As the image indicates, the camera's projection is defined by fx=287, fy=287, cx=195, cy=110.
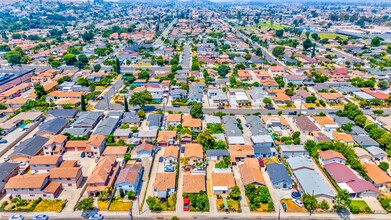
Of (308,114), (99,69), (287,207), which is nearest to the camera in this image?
(287,207)

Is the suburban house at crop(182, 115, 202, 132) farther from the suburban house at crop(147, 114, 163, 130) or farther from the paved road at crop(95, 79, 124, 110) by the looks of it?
the paved road at crop(95, 79, 124, 110)

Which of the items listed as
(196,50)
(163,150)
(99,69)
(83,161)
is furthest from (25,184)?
(196,50)

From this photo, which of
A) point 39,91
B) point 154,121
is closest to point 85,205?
point 154,121

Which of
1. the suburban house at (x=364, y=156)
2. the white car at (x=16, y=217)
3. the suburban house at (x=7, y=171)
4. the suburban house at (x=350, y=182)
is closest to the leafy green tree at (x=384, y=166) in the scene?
the suburban house at (x=364, y=156)

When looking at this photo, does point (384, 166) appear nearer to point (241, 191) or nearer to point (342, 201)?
point (342, 201)

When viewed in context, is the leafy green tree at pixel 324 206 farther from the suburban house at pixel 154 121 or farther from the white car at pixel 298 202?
the suburban house at pixel 154 121

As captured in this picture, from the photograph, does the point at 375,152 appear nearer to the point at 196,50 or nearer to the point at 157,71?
the point at 157,71
